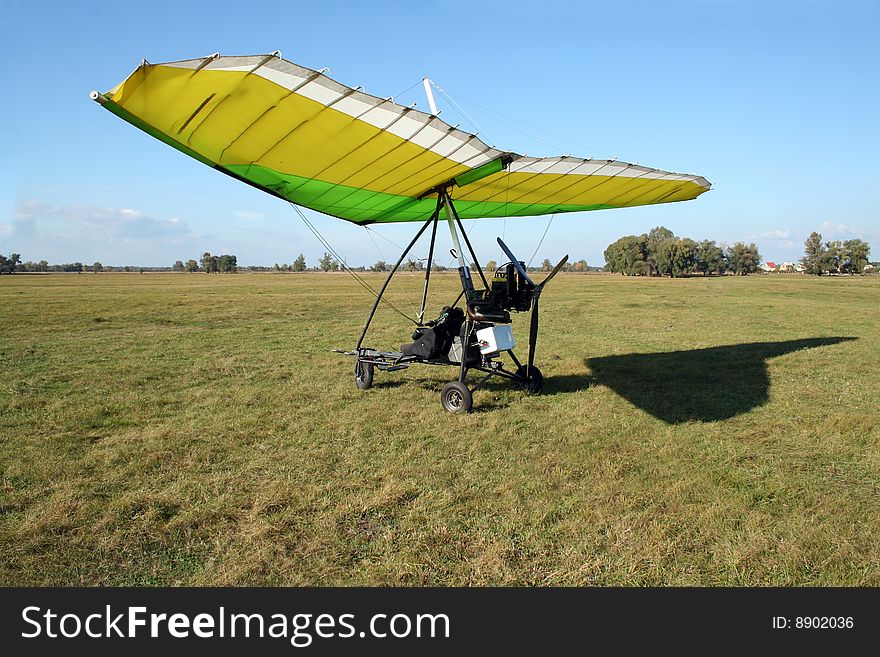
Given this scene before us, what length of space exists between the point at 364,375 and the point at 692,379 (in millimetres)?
5757

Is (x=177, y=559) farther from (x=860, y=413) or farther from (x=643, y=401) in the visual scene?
(x=860, y=413)

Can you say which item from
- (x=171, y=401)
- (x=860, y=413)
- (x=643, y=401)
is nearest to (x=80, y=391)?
(x=171, y=401)

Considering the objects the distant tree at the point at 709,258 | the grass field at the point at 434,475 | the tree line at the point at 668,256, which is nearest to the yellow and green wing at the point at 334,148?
the grass field at the point at 434,475

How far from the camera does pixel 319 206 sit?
353 inches

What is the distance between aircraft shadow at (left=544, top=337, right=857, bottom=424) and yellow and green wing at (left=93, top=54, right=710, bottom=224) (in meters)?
3.17

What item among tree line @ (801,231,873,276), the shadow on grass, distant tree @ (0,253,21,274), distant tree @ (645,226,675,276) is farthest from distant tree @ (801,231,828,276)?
distant tree @ (0,253,21,274)

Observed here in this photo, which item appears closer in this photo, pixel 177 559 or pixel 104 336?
pixel 177 559

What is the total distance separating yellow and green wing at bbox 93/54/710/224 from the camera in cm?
403

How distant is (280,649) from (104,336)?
14713 millimetres

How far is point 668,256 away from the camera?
330ft

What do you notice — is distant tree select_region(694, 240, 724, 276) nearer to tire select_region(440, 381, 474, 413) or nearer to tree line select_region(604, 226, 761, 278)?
tree line select_region(604, 226, 761, 278)

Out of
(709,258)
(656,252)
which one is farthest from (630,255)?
(709,258)

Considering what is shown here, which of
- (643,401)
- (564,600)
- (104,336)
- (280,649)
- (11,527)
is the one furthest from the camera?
(104,336)

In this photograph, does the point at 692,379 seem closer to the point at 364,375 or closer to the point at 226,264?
the point at 364,375
